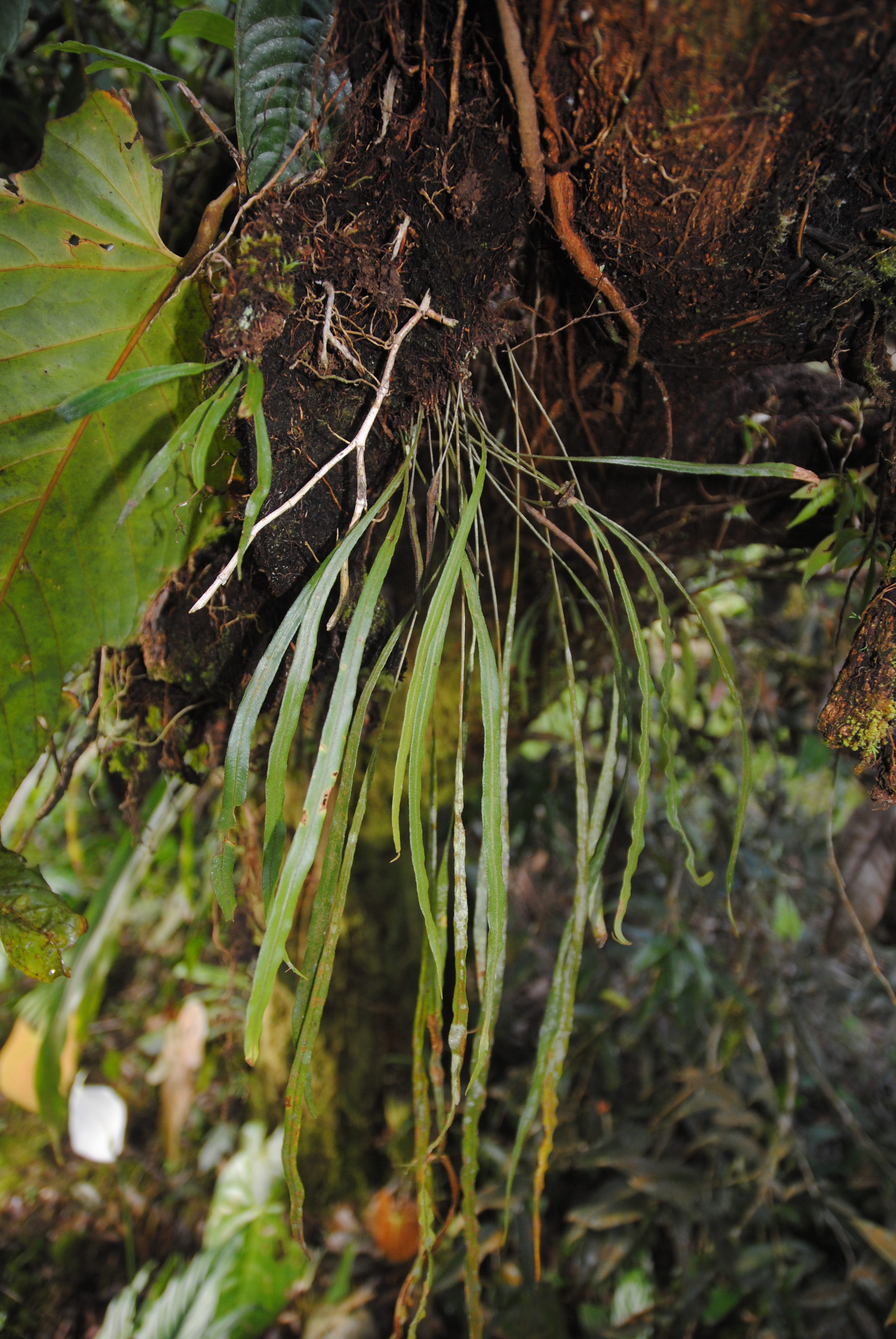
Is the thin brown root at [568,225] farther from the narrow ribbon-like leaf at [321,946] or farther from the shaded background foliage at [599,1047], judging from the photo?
the narrow ribbon-like leaf at [321,946]

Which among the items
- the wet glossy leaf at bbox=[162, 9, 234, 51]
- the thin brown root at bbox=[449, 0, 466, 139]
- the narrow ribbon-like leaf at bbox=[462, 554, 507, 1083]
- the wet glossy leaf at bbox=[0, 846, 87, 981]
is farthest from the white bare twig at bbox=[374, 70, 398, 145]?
the wet glossy leaf at bbox=[0, 846, 87, 981]

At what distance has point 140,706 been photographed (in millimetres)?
769

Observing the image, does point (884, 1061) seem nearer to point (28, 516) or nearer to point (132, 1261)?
point (132, 1261)

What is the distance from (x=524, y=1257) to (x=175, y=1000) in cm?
112

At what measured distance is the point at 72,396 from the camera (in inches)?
21.7

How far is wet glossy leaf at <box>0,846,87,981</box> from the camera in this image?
20.7 inches

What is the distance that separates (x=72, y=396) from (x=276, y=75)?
296mm

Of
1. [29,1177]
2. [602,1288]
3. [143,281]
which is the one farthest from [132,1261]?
[143,281]

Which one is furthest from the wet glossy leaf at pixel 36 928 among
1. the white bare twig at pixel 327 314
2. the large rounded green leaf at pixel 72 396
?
the white bare twig at pixel 327 314

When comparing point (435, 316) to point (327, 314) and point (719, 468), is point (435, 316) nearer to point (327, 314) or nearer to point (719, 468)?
point (327, 314)

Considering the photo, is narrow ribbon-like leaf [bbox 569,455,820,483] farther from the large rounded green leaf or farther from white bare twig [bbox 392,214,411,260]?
the large rounded green leaf

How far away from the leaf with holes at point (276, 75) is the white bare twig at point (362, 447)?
144 millimetres

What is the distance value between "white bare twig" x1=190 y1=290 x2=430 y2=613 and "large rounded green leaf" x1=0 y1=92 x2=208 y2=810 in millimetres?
150

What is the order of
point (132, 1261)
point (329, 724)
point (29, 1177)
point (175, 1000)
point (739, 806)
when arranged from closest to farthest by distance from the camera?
point (329, 724)
point (739, 806)
point (132, 1261)
point (29, 1177)
point (175, 1000)
